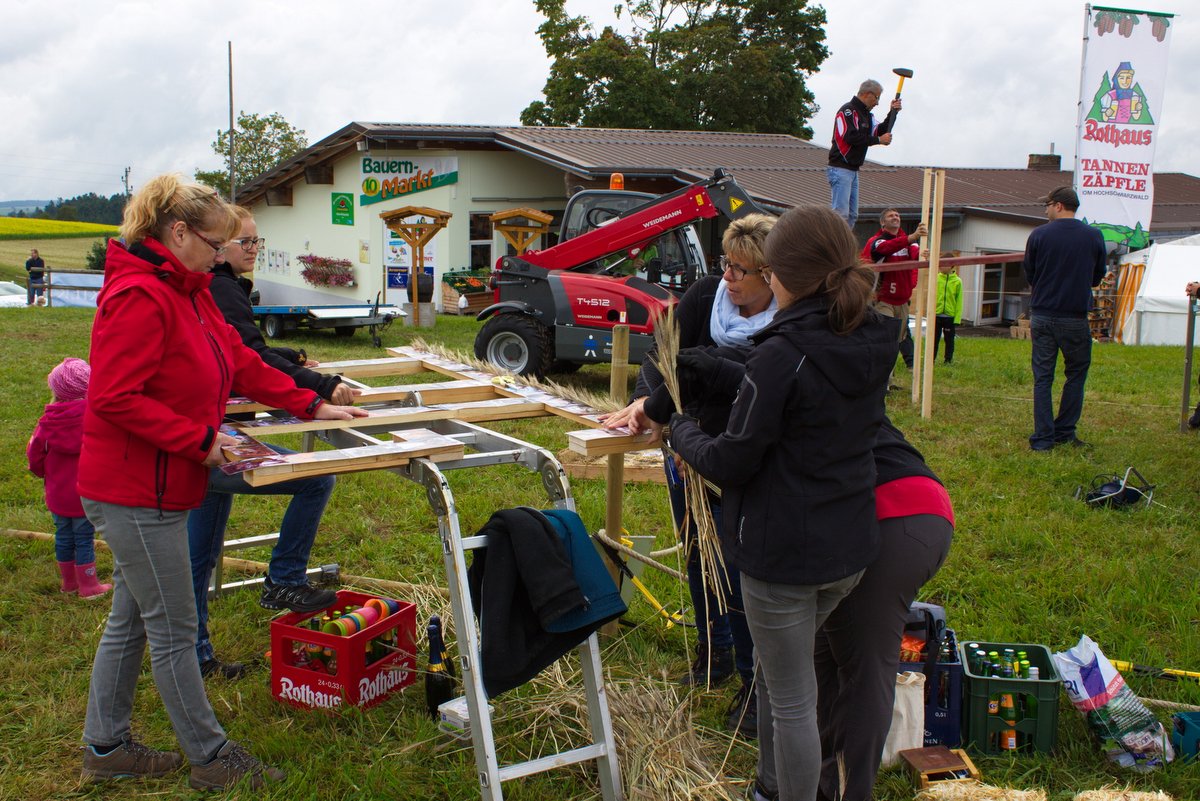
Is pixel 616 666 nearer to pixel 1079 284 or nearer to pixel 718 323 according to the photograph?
pixel 718 323

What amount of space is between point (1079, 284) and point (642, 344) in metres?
4.08

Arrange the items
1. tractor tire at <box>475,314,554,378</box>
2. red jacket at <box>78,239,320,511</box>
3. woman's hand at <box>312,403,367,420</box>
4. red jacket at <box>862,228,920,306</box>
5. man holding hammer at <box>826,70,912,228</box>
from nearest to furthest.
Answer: red jacket at <box>78,239,320,511</box>
woman's hand at <box>312,403,367,420</box>
man holding hammer at <box>826,70,912,228</box>
red jacket at <box>862,228,920,306</box>
tractor tire at <box>475,314,554,378</box>

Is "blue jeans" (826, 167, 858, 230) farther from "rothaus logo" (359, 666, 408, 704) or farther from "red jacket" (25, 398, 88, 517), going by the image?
"red jacket" (25, 398, 88, 517)

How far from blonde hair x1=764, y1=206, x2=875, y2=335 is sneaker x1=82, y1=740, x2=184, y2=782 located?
8.08 feet

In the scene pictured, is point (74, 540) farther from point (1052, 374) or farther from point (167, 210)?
point (1052, 374)

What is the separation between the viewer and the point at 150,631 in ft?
9.51

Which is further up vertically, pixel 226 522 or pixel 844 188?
pixel 844 188

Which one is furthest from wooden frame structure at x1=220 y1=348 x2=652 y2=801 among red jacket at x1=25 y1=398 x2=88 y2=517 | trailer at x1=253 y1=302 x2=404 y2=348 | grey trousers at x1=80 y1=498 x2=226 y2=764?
trailer at x1=253 y1=302 x2=404 y2=348

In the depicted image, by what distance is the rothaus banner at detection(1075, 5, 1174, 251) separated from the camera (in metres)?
13.2

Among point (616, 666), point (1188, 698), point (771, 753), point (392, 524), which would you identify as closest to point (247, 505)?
point (392, 524)

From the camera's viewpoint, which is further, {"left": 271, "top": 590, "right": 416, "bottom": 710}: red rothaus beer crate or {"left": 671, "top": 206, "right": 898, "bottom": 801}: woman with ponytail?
{"left": 271, "top": 590, "right": 416, "bottom": 710}: red rothaus beer crate

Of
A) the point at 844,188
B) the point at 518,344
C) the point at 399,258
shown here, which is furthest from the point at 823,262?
the point at 399,258

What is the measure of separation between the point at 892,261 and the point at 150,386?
340 inches

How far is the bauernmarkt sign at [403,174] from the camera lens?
2102cm
